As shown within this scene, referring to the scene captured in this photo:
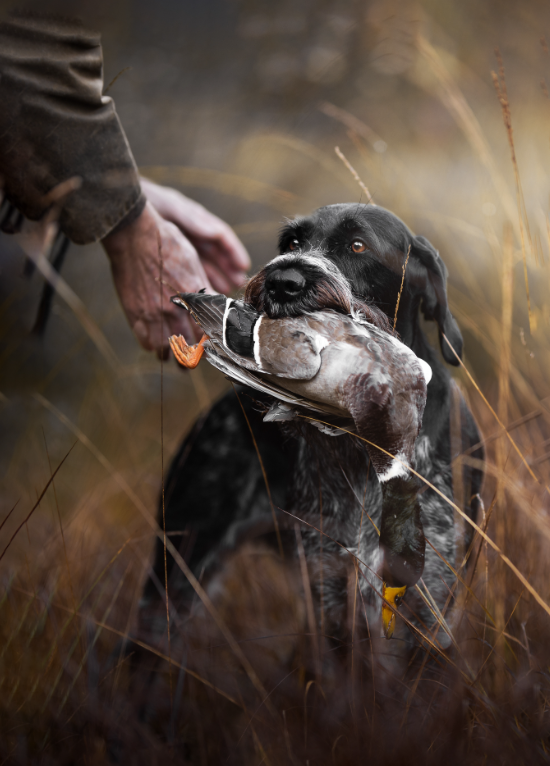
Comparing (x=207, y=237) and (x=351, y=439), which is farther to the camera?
(x=207, y=237)

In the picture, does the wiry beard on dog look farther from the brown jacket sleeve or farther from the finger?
the brown jacket sleeve

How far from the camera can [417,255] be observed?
4.83 ft

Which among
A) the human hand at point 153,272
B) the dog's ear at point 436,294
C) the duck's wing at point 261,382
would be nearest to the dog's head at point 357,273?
the dog's ear at point 436,294

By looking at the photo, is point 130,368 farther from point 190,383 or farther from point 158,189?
point 158,189

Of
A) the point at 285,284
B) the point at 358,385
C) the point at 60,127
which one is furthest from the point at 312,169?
the point at 358,385

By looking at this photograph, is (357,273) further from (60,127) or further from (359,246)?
(60,127)

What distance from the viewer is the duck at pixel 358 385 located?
1105 millimetres

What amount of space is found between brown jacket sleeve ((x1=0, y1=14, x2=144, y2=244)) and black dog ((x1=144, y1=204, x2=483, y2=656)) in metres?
0.64

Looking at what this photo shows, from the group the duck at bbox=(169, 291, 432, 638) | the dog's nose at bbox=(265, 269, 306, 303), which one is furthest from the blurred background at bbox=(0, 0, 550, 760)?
the dog's nose at bbox=(265, 269, 306, 303)

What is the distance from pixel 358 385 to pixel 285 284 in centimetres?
32

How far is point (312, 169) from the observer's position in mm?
2492

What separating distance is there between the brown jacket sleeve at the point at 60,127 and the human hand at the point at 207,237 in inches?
11.4

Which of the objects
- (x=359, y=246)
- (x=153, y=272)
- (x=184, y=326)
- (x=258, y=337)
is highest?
(x=359, y=246)

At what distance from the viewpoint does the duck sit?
1.11 m
